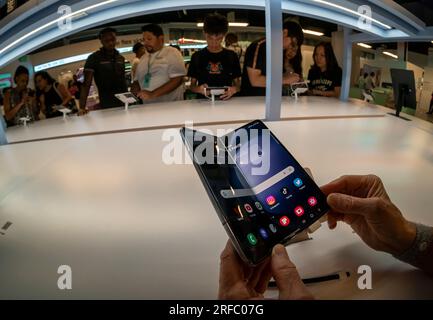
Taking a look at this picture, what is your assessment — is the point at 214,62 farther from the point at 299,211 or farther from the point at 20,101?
A: the point at 299,211

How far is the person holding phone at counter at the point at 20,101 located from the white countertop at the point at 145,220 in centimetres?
9

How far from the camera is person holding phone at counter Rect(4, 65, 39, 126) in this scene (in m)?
0.74

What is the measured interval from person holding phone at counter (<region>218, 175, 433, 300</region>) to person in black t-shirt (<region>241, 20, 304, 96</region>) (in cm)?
73

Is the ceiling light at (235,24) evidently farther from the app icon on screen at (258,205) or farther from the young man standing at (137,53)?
the app icon on screen at (258,205)

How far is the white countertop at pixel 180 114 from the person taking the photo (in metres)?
0.89

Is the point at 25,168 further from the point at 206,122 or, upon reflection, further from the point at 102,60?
the point at 206,122

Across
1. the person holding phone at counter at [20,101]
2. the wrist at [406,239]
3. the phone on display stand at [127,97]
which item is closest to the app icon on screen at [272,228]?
the wrist at [406,239]

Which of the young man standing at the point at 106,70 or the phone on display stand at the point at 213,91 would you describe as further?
the phone on display stand at the point at 213,91

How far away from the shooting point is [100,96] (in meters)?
1.00

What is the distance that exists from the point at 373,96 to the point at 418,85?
0.86 ft

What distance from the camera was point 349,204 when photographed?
344 mm

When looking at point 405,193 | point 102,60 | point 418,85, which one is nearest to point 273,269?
point 405,193

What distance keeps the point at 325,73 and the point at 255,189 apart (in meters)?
0.92

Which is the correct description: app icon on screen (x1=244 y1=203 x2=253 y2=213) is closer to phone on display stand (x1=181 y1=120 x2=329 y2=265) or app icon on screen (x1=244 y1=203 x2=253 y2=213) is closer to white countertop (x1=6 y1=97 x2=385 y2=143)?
phone on display stand (x1=181 y1=120 x2=329 y2=265)
